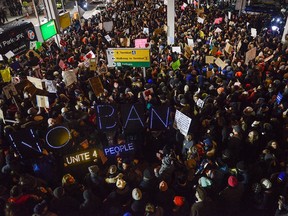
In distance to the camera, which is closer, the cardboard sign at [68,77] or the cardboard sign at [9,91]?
the cardboard sign at [9,91]

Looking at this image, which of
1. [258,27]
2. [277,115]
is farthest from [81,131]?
[258,27]

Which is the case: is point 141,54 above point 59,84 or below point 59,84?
above

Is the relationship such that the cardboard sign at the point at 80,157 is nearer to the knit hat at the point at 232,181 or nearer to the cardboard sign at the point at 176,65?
the knit hat at the point at 232,181

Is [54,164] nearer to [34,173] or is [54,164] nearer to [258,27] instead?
[34,173]

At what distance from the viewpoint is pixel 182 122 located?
6.02m

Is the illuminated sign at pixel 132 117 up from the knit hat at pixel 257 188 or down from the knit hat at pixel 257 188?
up

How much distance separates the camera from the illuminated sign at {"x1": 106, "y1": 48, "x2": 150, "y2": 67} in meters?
8.82

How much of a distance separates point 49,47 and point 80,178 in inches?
386

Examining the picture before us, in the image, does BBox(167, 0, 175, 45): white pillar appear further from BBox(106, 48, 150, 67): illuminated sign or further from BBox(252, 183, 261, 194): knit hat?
BBox(252, 183, 261, 194): knit hat

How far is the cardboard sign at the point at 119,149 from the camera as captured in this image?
19.2 feet

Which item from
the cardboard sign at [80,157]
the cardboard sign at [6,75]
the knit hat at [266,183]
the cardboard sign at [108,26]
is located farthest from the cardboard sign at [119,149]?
the cardboard sign at [108,26]

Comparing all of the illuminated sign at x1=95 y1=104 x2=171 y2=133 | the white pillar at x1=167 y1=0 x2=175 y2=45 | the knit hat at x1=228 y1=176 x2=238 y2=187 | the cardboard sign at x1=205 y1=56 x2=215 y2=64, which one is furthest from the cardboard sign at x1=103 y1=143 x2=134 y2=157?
the white pillar at x1=167 y1=0 x2=175 y2=45

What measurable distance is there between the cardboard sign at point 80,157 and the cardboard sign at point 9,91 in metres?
3.88

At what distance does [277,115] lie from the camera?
22.5 feet
